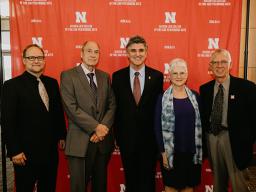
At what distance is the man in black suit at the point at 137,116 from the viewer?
2.90 meters

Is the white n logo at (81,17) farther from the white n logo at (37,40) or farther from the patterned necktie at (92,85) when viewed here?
the patterned necktie at (92,85)

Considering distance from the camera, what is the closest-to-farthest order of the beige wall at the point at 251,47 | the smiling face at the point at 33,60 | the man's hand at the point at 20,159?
the man's hand at the point at 20,159 → the smiling face at the point at 33,60 → the beige wall at the point at 251,47

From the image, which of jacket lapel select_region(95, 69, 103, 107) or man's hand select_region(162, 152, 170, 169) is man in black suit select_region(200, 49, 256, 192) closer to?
man's hand select_region(162, 152, 170, 169)

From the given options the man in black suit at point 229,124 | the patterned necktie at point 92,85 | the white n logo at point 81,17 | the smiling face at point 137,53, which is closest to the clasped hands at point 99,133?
the patterned necktie at point 92,85

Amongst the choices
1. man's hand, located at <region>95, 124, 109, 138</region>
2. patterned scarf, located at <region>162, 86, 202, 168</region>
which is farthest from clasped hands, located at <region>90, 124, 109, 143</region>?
patterned scarf, located at <region>162, 86, 202, 168</region>

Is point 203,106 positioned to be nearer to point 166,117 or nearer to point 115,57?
point 166,117

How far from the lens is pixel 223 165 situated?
280cm

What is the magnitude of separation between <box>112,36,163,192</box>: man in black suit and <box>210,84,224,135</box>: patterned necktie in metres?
0.59

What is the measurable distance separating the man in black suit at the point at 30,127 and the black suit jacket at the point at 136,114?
2.29 ft

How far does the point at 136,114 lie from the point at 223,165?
0.99 meters

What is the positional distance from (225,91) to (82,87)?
1.38 metres

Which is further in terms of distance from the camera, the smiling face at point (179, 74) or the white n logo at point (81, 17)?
the white n logo at point (81, 17)

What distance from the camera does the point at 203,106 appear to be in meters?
2.90

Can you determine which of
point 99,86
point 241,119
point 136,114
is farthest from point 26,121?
point 241,119
